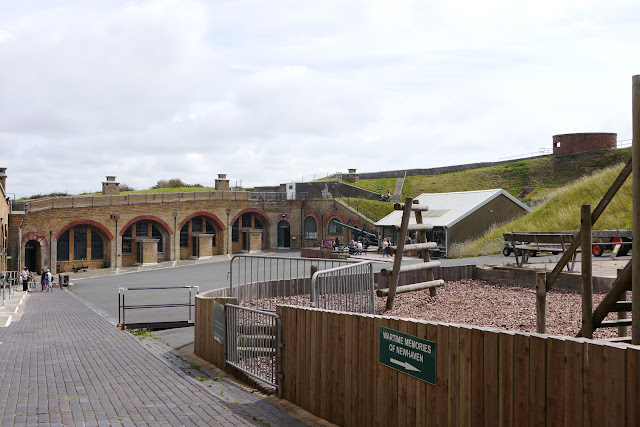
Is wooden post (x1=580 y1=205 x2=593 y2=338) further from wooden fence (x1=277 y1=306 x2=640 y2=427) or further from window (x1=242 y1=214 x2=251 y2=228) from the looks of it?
window (x1=242 y1=214 x2=251 y2=228)

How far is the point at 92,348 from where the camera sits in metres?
10.9

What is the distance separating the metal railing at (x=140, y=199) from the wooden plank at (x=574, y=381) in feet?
128

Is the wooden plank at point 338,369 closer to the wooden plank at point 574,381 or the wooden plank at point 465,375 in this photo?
the wooden plank at point 465,375

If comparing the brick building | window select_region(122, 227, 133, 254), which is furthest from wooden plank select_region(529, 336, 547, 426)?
window select_region(122, 227, 133, 254)

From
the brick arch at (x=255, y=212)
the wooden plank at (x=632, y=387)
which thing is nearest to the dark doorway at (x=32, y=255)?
the brick arch at (x=255, y=212)

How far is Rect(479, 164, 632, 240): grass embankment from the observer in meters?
26.7

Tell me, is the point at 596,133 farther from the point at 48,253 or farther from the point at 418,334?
the point at 418,334

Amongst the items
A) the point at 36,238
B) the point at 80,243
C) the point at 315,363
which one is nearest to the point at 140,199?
the point at 80,243

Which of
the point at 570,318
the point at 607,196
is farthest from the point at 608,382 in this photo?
the point at 570,318

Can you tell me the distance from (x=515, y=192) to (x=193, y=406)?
47.5 m

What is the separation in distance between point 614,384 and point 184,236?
44.5 m

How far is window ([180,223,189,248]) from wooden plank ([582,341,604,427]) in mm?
44095

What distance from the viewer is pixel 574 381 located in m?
3.92

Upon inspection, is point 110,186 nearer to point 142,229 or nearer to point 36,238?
point 142,229
